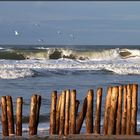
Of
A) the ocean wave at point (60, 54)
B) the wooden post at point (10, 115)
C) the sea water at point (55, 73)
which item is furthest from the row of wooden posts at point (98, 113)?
the ocean wave at point (60, 54)

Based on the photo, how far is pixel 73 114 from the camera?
31.1 feet

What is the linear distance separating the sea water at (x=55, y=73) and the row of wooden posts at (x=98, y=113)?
1.25 meters

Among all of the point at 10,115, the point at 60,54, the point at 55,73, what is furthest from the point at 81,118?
the point at 60,54

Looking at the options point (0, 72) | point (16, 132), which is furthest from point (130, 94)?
point (0, 72)

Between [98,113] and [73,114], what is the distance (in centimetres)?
47

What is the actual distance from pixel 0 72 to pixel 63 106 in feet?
73.2

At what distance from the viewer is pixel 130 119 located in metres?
9.63

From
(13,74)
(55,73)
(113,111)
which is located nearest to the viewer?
(113,111)

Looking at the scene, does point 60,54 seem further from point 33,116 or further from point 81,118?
point 33,116

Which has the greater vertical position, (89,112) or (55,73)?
(89,112)

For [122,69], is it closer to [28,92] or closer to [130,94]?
[28,92]

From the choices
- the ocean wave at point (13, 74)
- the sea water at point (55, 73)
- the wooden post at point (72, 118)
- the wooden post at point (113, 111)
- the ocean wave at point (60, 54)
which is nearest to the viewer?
the wooden post at point (72, 118)

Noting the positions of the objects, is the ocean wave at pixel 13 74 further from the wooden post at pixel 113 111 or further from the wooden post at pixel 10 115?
Result: the wooden post at pixel 113 111

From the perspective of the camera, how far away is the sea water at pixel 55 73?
780 inches
